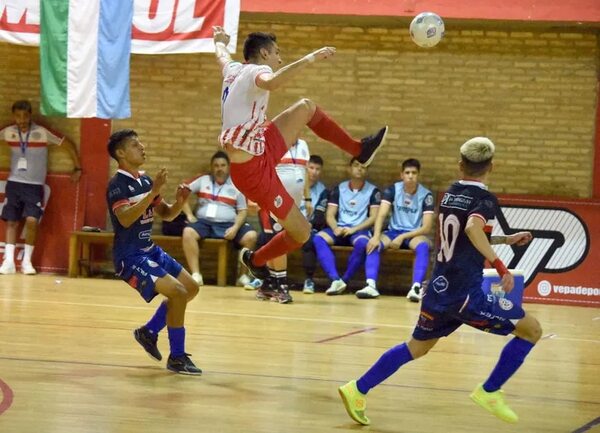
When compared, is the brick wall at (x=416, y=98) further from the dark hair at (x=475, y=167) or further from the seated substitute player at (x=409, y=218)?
the dark hair at (x=475, y=167)

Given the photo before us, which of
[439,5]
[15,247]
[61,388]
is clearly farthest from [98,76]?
[61,388]

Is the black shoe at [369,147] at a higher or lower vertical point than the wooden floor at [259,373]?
higher

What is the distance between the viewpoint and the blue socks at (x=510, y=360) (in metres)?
5.07

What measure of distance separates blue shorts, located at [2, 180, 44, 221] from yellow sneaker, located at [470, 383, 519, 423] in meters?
9.05

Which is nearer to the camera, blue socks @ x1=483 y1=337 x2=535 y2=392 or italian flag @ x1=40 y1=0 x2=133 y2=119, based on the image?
blue socks @ x1=483 y1=337 x2=535 y2=392

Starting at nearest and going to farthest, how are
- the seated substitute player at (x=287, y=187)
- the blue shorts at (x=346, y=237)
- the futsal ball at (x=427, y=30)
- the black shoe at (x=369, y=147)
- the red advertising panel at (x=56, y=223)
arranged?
the black shoe at (x=369, y=147) < the futsal ball at (x=427, y=30) < the seated substitute player at (x=287, y=187) < the blue shorts at (x=346, y=237) < the red advertising panel at (x=56, y=223)

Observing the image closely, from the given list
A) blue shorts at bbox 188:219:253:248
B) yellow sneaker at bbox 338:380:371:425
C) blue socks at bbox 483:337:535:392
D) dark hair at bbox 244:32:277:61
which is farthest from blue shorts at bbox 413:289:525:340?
blue shorts at bbox 188:219:253:248

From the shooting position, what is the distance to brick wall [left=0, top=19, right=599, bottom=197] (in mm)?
12680

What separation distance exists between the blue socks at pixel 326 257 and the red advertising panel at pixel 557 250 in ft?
6.87

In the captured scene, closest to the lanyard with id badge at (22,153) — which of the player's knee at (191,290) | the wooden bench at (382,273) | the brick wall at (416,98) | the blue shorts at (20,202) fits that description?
the blue shorts at (20,202)

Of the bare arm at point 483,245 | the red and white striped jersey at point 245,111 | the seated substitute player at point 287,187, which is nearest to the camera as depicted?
the bare arm at point 483,245

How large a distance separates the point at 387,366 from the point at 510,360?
649 millimetres

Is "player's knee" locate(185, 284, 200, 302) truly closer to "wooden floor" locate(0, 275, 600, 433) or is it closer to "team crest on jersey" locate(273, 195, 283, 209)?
"wooden floor" locate(0, 275, 600, 433)

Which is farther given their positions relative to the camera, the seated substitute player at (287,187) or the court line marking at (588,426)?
the seated substitute player at (287,187)
